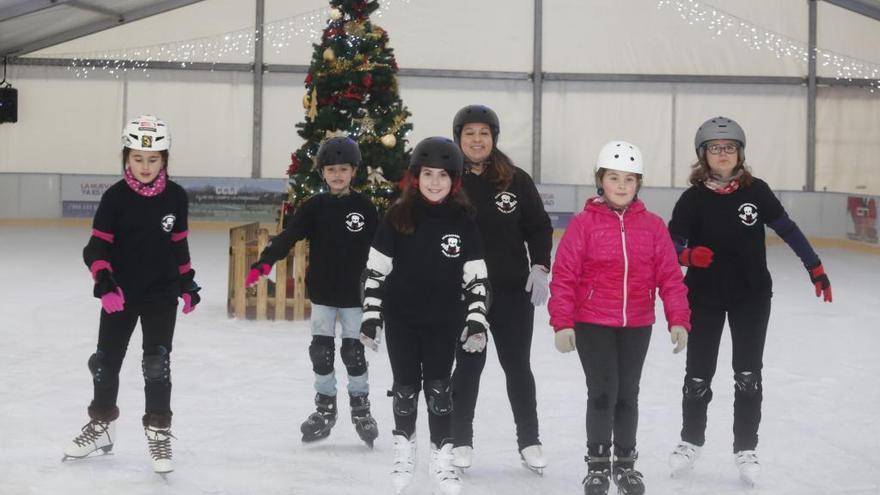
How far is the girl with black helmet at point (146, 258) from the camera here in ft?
14.6

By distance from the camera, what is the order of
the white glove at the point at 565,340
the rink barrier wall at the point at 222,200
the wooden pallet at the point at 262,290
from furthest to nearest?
the rink barrier wall at the point at 222,200, the wooden pallet at the point at 262,290, the white glove at the point at 565,340

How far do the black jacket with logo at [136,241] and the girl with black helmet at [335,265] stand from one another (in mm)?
609

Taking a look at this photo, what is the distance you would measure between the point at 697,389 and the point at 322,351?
1587 millimetres

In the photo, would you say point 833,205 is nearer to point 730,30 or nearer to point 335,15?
point 730,30

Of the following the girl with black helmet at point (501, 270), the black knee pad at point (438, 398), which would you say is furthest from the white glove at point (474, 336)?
the girl with black helmet at point (501, 270)

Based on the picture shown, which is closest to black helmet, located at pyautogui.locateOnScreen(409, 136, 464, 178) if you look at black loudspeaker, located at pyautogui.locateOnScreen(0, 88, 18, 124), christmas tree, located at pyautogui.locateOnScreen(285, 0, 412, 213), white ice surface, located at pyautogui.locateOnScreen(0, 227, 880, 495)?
white ice surface, located at pyautogui.locateOnScreen(0, 227, 880, 495)

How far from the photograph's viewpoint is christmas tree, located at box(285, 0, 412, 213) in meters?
9.03

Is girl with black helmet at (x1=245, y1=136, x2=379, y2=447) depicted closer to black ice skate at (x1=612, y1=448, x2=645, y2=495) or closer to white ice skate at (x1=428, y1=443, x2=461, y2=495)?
white ice skate at (x1=428, y1=443, x2=461, y2=495)

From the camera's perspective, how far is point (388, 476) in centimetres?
459

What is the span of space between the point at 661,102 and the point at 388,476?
53.5 ft

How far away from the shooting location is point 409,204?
14.0 feet

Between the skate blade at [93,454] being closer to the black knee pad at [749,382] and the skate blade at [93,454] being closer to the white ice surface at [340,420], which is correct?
the white ice surface at [340,420]

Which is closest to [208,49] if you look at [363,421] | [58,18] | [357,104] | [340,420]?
[58,18]

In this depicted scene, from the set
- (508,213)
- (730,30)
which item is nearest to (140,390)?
(508,213)
